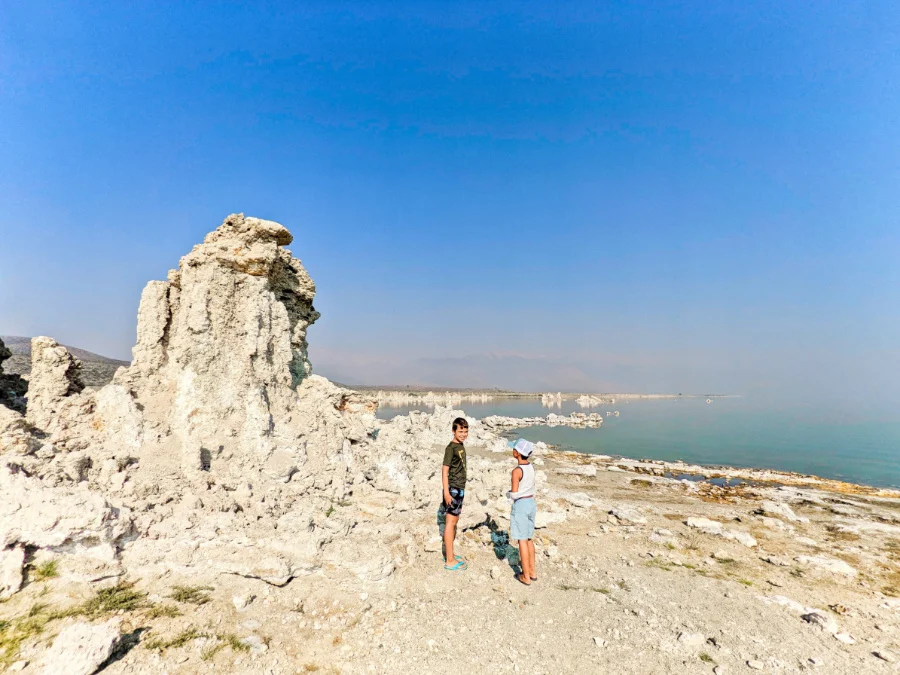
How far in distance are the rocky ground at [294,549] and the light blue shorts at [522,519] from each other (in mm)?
827

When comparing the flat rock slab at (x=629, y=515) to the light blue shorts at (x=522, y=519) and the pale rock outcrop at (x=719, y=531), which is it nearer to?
the pale rock outcrop at (x=719, y=531)

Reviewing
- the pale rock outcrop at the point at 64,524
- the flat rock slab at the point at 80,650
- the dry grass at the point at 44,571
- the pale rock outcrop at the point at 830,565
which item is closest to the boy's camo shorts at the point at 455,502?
the flat rock slab at the point at 80,650

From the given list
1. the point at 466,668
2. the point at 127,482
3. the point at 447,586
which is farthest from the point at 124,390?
the point at 466,668

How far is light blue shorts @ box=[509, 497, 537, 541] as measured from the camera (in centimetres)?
642

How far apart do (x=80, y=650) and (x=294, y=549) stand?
8.61 ft

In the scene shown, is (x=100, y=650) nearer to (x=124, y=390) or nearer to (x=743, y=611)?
(x=124, y=390)

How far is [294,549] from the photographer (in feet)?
19.7

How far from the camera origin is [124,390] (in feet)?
26.2

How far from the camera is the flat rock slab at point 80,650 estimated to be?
352 centimetres

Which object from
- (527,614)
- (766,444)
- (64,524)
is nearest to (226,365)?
(64,524)

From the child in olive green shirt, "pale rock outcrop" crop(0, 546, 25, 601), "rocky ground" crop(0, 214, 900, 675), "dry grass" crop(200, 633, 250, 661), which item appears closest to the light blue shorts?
"rocky ground" crop(0, 214, 900, 675)

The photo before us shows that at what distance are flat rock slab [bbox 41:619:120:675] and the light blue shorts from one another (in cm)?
500

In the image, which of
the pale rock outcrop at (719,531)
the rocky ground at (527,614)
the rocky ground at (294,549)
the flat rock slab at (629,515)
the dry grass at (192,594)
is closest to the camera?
the rocky ground at (527,614)

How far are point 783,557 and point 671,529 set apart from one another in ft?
7.66
